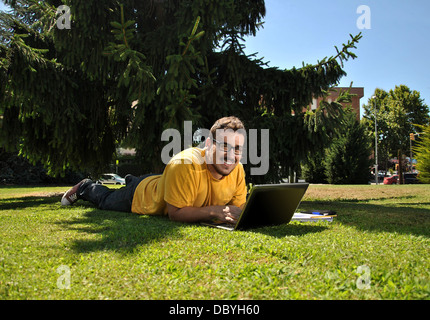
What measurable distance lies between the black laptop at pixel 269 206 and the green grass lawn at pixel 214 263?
0.46ft

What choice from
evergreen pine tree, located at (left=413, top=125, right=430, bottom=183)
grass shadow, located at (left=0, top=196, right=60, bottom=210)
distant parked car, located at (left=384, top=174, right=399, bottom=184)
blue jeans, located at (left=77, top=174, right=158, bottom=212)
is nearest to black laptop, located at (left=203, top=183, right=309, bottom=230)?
blue jeans, located at (left=77, top=174, right=158, bottom=212)

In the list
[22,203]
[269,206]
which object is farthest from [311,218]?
[22,203]

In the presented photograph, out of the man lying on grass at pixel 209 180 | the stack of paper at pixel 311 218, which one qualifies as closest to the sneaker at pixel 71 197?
the man lying on grass at pixel 209 180

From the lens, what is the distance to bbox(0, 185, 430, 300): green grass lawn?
179 centimetres

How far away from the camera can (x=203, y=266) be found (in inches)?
86.2

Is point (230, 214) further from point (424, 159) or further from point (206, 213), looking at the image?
point (424, 159)

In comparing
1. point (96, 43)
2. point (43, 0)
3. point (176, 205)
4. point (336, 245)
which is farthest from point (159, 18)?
point (336, 245)

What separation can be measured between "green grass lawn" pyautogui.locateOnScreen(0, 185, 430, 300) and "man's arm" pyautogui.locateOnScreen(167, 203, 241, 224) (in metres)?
0.24

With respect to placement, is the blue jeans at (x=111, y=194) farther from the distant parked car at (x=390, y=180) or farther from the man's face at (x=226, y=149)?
the distant parked car at (x=390, y=180)

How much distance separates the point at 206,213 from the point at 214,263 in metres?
1.47

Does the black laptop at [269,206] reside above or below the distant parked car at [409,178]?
above

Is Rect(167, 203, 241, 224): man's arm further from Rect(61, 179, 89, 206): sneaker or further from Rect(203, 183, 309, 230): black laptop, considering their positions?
Rect(61, 179, 89, 206): sneaker

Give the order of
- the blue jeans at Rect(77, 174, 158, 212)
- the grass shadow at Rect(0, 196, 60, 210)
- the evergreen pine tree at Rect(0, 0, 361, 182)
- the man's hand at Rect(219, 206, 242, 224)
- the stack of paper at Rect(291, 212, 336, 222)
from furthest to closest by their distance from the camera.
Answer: the grass shadow at Rect(0, 196, 60, 210)
the evergreen pine tree at Rect(0, 0, 361, 182)
the blue jeans at Rect(77, 174, 158, 212)
the stack of paper at Rect(291, 212, 336, 222)
the man's hand at Rect(219, 206, 242, 224)

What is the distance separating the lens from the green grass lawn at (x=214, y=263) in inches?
70.3
